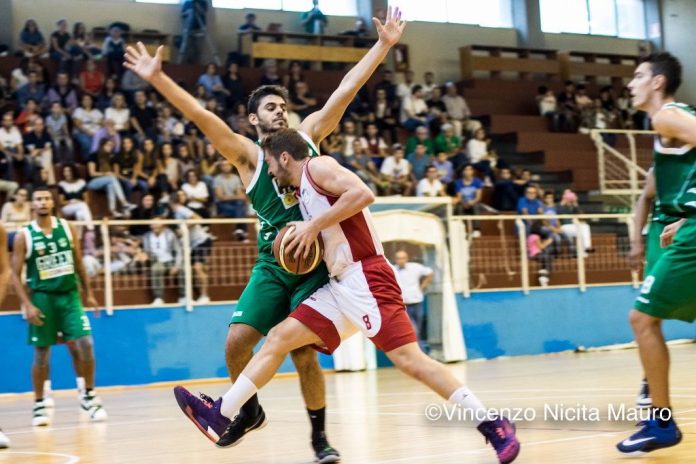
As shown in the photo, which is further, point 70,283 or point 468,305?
point 468,305

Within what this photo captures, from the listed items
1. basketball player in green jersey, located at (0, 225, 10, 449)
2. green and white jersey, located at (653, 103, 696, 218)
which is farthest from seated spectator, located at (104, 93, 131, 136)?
green and white jersey, located at (653, 103, 696, 218)

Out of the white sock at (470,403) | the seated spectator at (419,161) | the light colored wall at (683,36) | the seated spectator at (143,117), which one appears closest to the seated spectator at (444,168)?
the seated spectator at (419,161)

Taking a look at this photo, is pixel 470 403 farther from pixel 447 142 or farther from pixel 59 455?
pixel 447 142

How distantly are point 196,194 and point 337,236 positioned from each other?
10849 millimetres

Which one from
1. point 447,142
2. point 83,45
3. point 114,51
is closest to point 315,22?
point 447,142

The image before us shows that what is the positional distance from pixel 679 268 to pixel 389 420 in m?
3.12

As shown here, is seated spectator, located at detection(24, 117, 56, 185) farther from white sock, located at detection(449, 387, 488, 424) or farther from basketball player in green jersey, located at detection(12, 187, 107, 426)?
white sock, located at detection(449, 387, 488, 424)

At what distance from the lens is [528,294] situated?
17.6 metres

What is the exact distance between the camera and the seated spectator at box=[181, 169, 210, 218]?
15.9 meters

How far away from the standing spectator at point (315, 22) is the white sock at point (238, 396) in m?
19.4

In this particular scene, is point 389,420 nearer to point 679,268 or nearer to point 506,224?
point 679,268

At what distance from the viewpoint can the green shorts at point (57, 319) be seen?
9.79 meters

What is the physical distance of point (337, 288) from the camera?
559 cm

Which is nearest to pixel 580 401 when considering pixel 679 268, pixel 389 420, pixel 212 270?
pixel 389 420
